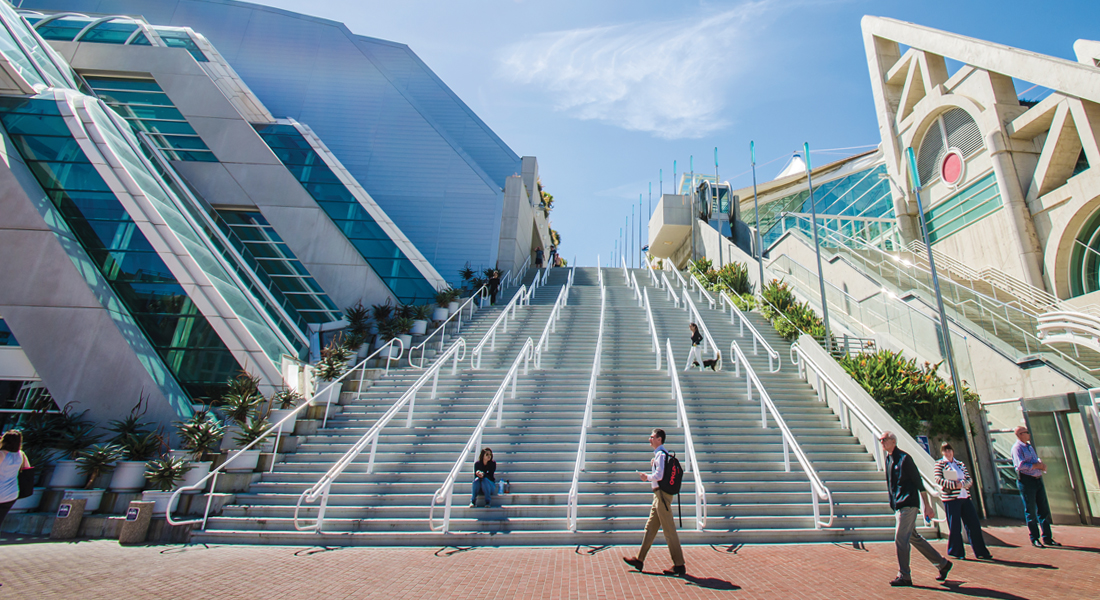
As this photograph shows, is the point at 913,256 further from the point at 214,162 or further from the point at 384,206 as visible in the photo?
the point at 214,162

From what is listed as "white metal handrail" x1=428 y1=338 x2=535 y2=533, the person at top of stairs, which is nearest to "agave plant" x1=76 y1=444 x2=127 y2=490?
"white metal handrail" x1=428 y1=338 x2=535 y2=533

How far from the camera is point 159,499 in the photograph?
6.43m

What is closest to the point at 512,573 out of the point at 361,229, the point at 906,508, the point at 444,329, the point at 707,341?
the point at 906,508

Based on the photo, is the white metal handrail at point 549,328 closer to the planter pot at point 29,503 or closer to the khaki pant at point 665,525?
the khaki pant at point 665,525

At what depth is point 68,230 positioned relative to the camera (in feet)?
33.0

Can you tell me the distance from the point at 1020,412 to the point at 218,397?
14124 mm

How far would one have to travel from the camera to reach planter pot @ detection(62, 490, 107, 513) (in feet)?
21.7

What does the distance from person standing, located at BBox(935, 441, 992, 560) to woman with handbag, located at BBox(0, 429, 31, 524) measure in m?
8.10

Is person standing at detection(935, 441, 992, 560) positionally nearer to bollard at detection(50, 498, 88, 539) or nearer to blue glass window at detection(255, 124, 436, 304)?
bollard at detection(50, 498, 88, 539)

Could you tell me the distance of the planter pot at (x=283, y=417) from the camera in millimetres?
8297

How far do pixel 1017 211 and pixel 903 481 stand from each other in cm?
1739

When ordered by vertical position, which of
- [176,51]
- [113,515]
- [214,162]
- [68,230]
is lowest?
[113,515]

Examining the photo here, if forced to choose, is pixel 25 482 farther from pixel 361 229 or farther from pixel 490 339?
pixel 361 229

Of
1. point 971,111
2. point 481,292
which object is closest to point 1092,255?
point 971,111
